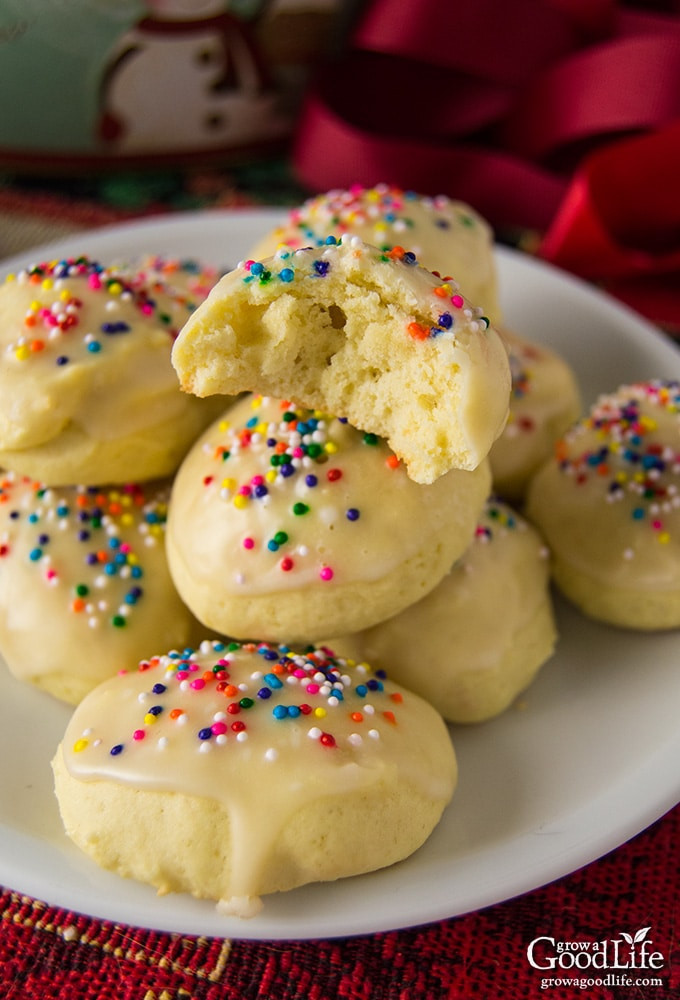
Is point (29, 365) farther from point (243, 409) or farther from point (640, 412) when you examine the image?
point (640, 412)

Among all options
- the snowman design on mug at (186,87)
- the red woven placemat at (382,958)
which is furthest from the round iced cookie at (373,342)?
the snowman design on mug at (186,87)

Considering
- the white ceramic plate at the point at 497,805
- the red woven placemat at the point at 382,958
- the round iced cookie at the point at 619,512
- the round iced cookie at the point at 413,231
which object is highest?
the round iced cookie at the point at 413,231

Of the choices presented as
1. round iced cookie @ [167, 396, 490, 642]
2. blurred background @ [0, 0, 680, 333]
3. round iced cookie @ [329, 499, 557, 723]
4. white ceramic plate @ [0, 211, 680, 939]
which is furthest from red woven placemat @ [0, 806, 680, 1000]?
blurred background @ [0, 0, 680, 333]

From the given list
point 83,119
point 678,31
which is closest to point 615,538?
point 678,31

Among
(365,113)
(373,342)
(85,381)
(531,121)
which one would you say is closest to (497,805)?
(373,342)

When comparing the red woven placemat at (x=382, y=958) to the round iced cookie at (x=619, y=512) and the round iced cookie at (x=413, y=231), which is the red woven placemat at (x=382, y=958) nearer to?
the round iced cookie at (x=619, y=512)

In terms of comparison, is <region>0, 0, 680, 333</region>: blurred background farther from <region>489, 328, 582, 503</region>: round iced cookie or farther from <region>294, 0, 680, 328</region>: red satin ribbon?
<region>489, 328, 582, 503</region>: round iced cookie

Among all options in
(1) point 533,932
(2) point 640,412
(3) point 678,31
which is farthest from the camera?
(3) point 678,31
